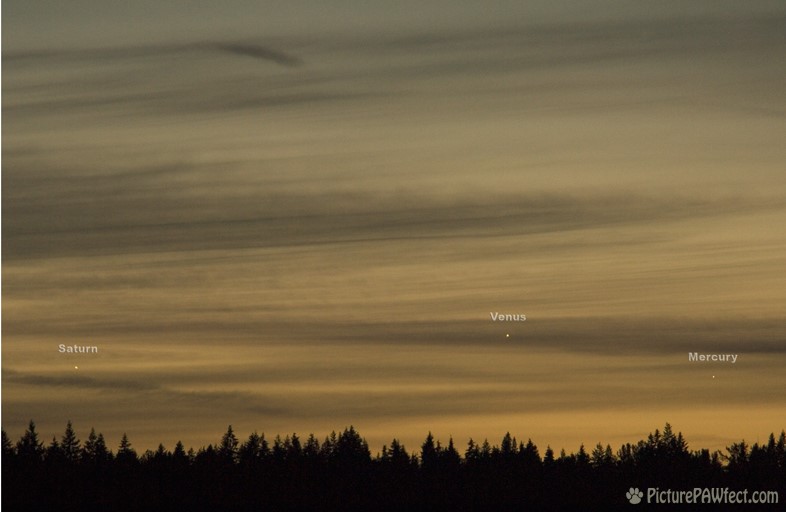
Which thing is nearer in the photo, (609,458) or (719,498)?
(609,458)

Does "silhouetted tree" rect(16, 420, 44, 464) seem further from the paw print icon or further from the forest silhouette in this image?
the paw print icon

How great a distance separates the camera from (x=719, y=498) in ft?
441

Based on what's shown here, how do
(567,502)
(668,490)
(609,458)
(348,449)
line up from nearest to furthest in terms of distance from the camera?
(668,490)
(609,458)
(567,502)
(348,449)

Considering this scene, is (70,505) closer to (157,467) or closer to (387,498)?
(157,467)

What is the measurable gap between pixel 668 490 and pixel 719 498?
1180 inches

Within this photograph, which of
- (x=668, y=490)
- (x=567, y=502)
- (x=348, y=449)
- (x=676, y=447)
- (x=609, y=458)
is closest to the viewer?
(x=668, y=490)

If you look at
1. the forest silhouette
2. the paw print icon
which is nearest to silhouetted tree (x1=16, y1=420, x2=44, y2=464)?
the forest silhouette

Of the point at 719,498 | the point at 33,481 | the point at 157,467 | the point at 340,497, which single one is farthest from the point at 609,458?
the point at 33,481

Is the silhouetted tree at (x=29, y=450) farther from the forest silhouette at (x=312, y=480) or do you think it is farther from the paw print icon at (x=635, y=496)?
the paw print icon at (x=635, y=496)

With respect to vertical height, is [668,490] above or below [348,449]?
below

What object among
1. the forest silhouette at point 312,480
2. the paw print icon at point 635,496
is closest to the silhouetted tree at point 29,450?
the forest silhouette at point 312,480

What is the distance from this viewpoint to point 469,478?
457 feet

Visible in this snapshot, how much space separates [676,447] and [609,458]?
31.4ft

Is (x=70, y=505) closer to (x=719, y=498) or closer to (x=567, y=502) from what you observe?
(x=567, y=502)
